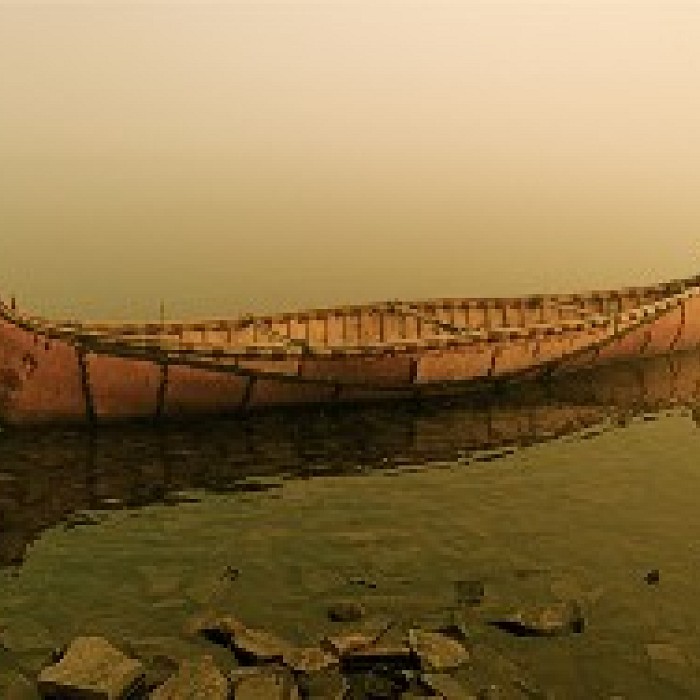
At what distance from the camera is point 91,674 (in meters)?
11.8

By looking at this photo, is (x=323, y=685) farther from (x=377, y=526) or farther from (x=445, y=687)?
(x=377, y=526)

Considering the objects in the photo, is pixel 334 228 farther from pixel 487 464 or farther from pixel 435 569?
pixel 435 569

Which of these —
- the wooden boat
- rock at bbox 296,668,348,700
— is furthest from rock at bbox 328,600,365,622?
the wooden boat

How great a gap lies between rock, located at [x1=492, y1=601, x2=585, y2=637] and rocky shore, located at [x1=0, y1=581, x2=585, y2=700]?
0.01 meters

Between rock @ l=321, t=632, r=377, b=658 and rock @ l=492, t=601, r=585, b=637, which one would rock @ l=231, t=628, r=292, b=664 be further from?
rock @ l=492, t=601, r=585, b=637

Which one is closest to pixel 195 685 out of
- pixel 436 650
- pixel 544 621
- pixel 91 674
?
pixel 91 674

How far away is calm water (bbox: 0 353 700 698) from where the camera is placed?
13.6 metres

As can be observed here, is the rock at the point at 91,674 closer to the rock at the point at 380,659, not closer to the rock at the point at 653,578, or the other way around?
the rock at the point at 380,659

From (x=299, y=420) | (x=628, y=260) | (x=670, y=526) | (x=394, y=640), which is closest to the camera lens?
(x=394, y=640)

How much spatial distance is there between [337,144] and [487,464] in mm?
67455

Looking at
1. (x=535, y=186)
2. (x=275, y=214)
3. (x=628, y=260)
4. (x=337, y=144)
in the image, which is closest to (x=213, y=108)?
(x=337, y=144)

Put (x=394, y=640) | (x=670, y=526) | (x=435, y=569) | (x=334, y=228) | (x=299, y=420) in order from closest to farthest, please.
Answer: (x=394, y=640), (x=435, y=569), (x=670, y=526), (x=299, y=420), (x=334, y=228)

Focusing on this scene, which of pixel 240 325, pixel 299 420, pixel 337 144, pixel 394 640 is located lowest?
pixel 394 640

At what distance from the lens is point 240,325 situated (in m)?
24.0
